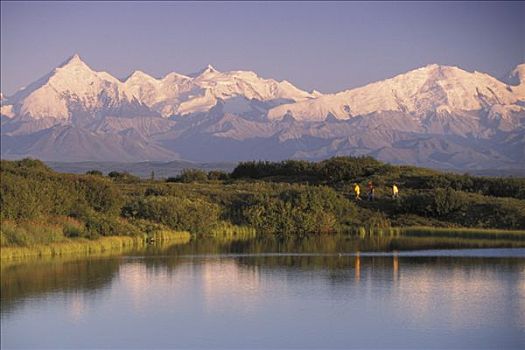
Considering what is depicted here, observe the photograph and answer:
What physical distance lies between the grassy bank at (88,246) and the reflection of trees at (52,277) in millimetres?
1164

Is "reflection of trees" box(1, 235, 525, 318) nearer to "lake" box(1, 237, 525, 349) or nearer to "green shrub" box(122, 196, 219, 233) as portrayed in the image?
"lake" box(1, 237, 525, 349)

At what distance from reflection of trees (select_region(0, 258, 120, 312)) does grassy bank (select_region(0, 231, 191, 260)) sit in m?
1.16

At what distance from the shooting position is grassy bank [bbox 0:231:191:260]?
37.4 metres

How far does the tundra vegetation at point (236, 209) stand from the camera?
40344mm

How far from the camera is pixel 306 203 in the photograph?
171 ft

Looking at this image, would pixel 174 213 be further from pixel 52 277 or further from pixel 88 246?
pixel 52 277

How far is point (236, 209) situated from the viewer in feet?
177

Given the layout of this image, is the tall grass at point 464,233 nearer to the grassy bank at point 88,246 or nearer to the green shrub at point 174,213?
the green shrub at point 174,213

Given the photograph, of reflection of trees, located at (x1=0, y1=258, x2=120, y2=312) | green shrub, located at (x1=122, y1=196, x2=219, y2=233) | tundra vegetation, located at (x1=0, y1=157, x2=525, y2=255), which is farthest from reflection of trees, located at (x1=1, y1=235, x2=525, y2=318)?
green shrub, located at (x1=122, y1=196, x2=219, y2=233)

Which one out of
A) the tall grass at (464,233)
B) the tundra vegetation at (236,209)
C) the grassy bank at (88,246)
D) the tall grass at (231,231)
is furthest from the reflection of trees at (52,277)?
the tall grass at (464,233)

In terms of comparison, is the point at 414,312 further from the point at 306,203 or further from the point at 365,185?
the point at 365,185

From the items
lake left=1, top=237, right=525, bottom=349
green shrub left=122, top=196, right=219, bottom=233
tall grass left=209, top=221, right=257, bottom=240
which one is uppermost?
green shrub left=122, top=196, right=219, bottom=233

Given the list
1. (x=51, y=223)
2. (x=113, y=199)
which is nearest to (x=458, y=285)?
(x=51, y=223)

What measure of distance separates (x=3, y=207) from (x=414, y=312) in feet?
56.0
